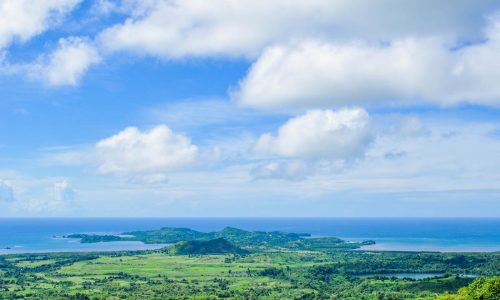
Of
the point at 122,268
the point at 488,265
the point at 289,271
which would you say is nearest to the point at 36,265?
the point at 122,268

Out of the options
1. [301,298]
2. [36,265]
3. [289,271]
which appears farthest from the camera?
[36,265]

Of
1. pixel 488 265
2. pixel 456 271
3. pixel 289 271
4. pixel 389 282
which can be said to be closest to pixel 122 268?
pixel 289 271

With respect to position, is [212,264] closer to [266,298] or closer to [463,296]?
[266,298]

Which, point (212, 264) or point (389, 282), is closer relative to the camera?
point (389, 282)

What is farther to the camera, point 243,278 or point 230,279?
point 243,278

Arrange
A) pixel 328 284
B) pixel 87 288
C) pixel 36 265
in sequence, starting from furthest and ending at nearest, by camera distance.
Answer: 1. pixel 36 265
2. pixel 328 284
3. pixel 87 288

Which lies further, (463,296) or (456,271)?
(456,271)

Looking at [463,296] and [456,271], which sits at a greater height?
[463,296]

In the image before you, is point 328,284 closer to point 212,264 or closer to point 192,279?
point 192,279

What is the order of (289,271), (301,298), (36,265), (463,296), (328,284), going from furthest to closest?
(36,265)
(289,271)
(328,284)
(301,298)
(463,296)
